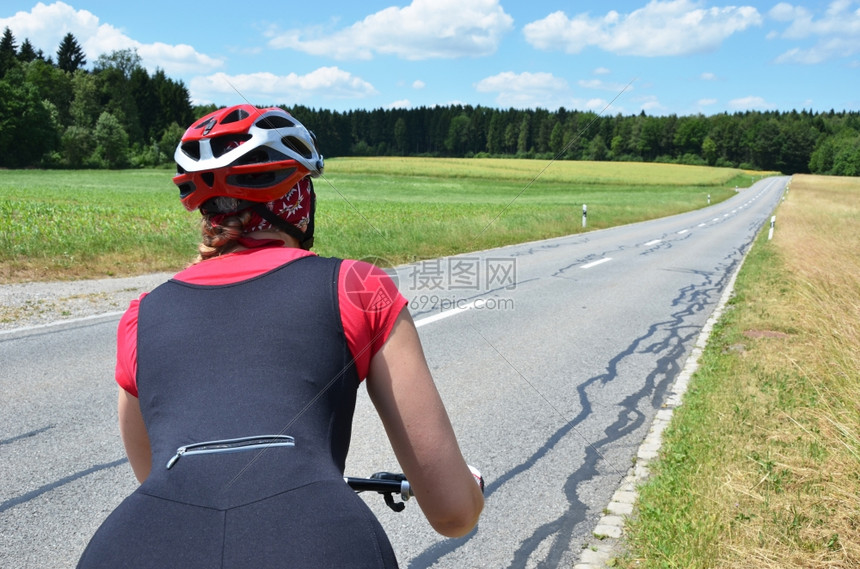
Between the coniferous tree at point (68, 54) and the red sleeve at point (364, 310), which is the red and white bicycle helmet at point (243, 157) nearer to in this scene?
the red sleeve at point (364, 310)

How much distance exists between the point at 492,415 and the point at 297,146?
372 centimetres

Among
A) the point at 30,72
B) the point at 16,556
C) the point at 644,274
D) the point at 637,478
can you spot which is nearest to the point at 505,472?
the point at 637,478

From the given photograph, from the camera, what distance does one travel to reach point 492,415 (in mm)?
5016

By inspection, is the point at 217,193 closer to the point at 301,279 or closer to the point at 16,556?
the point at 301,279

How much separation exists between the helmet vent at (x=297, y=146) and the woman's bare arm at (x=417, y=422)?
1.88 feet

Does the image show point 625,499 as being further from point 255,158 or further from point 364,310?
point 255,158

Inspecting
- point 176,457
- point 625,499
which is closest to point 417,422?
point 176,457

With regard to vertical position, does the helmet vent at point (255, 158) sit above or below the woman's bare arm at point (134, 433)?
above

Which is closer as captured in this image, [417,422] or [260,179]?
[417,422]

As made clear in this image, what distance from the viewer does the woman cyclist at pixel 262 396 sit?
1.07 m

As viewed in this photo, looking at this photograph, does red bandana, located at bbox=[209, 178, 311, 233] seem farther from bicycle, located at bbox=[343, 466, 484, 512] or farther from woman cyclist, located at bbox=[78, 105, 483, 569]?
bicycle, located at bbox=[343, 466, 484, 512]

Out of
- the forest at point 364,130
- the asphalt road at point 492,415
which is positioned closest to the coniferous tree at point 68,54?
the forest at point 364,130

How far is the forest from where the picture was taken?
72.9 meters

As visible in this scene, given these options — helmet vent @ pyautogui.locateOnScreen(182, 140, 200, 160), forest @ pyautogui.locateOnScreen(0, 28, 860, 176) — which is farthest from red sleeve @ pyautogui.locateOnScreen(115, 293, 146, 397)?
forest @ pyautogui.locateOnScreen(0, 28, 860, 176)
